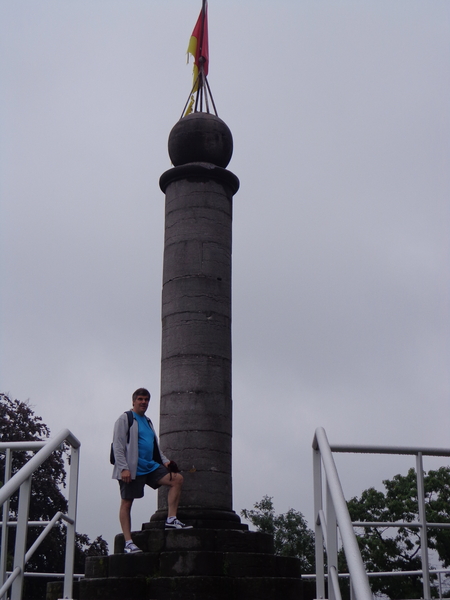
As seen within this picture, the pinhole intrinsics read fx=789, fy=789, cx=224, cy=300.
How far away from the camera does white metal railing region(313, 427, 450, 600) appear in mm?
2712

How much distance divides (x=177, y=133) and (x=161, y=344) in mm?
2914

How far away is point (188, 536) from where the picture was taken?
8.28m

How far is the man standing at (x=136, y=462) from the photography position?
757 cm

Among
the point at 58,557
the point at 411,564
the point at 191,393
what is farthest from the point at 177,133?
the point at 411,564

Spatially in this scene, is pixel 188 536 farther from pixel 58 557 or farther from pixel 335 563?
pixel 58 557

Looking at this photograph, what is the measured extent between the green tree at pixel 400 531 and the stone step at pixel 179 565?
1548 cm

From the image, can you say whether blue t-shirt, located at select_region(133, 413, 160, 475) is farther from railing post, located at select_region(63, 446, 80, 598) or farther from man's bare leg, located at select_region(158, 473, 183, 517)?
railing post, located at select_region(63, 446, 80, 598)

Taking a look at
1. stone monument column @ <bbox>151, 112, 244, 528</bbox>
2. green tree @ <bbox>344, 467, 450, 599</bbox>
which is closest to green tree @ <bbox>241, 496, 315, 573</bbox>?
green tree @ <bbox>344, 467, 450, 599</bbox>

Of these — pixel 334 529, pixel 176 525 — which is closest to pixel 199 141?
pixel 176 525

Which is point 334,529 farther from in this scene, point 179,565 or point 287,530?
point 287,530

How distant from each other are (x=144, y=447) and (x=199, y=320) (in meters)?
2.36

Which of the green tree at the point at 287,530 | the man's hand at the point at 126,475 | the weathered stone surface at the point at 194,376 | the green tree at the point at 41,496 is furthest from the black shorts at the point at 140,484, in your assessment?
the green tree at the point at 287,530

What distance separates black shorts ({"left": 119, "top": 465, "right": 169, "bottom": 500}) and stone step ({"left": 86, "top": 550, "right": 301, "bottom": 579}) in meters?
0.62

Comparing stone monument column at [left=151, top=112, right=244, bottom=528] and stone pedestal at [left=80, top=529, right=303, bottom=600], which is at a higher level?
stone monument column at [left=151, top=112, right=244, bottom=528]
